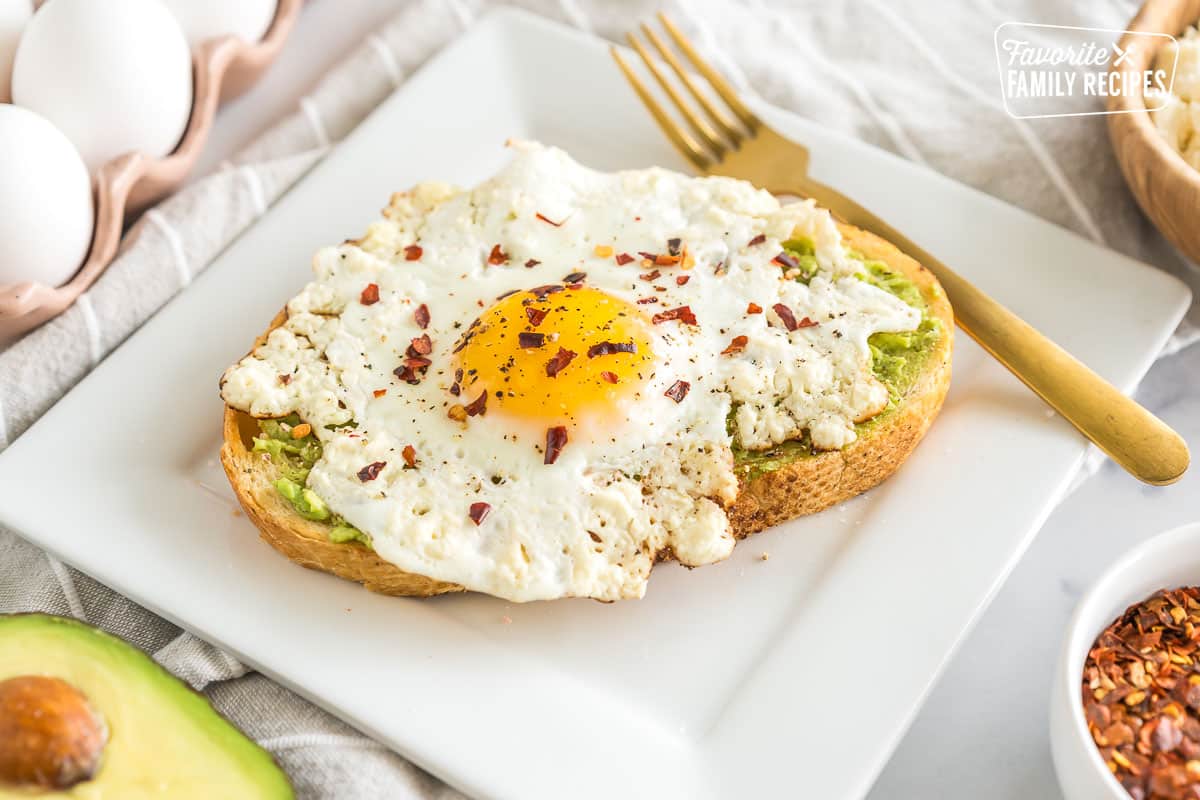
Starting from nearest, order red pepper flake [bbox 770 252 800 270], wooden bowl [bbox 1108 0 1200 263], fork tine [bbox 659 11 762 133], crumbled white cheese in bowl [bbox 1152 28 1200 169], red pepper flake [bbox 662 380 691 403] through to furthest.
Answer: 1. red pepper flake [bbox 662 380 691 403]
2. red pepper flake [bbox 770 252 800 270]
3. wooden bowl [bbox 1108 0 1200 263]
4. crumbled white cheese in bowl [bbox 1152 28 1200 169]
5. fork tine [bbox 659 11 762 133]

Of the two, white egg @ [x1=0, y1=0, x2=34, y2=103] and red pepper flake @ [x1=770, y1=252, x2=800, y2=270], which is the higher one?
white egg @ [x1=0, y1=0, x2=34, y2=103]

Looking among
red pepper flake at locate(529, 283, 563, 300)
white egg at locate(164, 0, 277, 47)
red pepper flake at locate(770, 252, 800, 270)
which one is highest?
white egg at locate(164, 0, 277, 47)

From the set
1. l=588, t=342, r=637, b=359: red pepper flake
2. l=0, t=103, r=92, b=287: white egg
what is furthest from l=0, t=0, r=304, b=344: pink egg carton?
l=588, t=342, r=637, b=359: red pepper flake

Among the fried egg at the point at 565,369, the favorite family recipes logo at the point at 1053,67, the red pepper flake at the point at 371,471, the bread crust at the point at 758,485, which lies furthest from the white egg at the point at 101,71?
the favorite family recipes logo at the point at 1053,67

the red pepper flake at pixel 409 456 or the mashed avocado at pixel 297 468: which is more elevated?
the red pepper flake at pixel 409 456

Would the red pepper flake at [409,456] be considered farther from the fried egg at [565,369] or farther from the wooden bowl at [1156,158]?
the wooden bowl at [1156,158]

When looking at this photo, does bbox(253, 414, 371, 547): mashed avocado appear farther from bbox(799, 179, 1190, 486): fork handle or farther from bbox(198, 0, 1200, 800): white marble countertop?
bbox(799, 179, 1190, 486): fork handle

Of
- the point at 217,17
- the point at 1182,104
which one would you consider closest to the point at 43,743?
the point at 217,17
